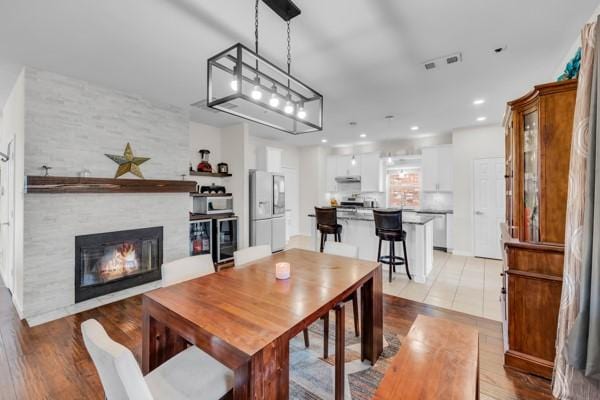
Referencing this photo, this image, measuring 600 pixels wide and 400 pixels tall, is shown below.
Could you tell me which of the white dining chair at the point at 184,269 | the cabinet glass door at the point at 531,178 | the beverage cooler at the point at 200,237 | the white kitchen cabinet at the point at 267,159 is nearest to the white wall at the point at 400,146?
the white kitchen cabinet at the point at 267,159

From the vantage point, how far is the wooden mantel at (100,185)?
279 centimetres

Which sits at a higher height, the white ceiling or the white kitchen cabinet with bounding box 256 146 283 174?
the white ceiling

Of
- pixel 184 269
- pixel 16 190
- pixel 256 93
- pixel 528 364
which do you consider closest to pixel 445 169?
pixel 528 364

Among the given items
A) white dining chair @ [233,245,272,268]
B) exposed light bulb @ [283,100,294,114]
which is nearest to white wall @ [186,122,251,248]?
white dining chair @ [233,245,272,268]

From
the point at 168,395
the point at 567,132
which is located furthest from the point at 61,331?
the point at 567,132

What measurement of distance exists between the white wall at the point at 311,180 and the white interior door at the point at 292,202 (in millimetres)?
151

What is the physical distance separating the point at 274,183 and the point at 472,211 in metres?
4.39

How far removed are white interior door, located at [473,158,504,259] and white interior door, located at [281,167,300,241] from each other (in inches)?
183

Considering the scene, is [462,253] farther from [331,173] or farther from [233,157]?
[233,157]

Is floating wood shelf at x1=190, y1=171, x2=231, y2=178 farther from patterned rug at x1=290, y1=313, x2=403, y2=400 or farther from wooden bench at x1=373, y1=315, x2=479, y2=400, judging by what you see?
wooden bench at x1=373, y1=315, x2=479, y2=400

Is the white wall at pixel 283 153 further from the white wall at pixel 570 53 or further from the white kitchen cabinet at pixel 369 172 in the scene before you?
the white wall at pixel 570 53

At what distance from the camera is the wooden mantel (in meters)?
2.79

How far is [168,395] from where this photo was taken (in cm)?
117

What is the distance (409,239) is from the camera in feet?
13.6
